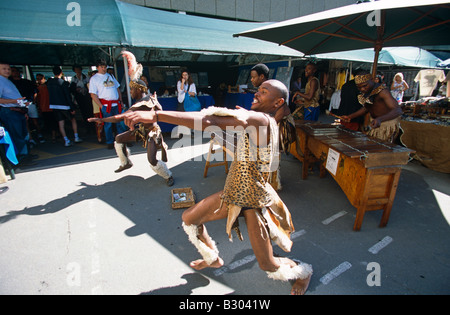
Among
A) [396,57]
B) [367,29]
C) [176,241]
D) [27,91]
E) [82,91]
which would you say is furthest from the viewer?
[396,57]

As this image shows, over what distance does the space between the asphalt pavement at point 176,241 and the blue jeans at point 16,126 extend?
86cm

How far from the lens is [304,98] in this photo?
16.7 ft

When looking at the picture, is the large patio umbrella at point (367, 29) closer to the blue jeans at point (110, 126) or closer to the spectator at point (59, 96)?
the blue jeans at point (110, 126)

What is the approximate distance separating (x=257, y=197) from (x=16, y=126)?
5655 mm

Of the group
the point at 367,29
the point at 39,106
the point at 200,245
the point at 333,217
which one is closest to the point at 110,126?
the point at 39,106

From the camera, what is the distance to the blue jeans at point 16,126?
4859 mm

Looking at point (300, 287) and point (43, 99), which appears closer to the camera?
point (300, 287)

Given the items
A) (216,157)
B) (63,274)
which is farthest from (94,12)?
(63,274)

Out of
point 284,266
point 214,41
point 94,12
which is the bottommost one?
point 284,266

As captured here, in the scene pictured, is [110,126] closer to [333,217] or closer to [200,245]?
[200,245]

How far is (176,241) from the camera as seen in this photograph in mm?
2852
